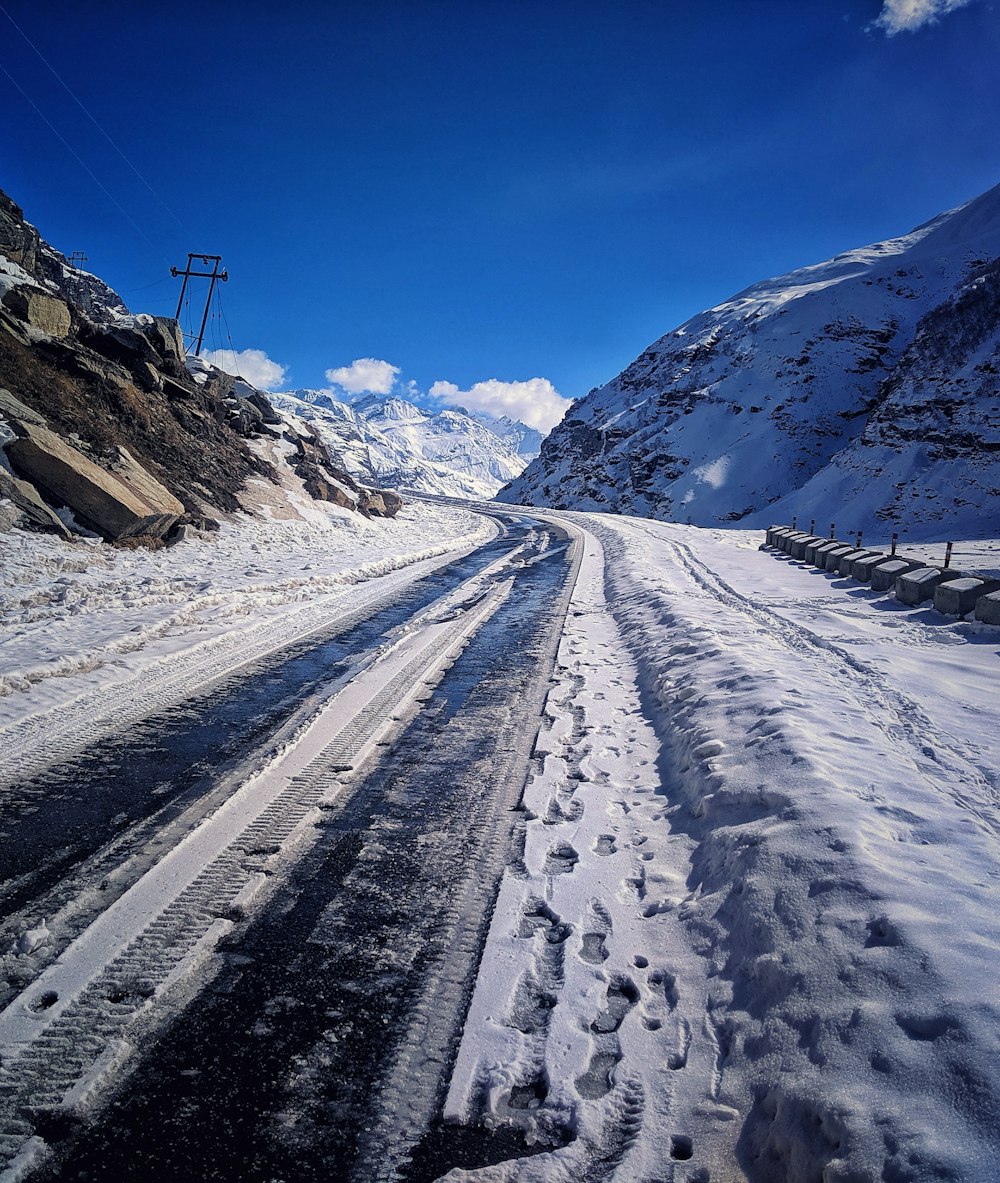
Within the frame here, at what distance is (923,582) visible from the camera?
383 inches

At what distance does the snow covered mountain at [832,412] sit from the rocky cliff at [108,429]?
113 ft

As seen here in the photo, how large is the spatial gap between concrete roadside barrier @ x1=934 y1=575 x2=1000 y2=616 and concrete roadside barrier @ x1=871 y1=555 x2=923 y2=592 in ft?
5.79

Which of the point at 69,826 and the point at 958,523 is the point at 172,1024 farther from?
the point at 958,523

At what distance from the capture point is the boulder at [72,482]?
10.8m

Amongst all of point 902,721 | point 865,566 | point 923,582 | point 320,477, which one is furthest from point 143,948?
point 320,477

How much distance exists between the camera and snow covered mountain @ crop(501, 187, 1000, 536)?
119 feet

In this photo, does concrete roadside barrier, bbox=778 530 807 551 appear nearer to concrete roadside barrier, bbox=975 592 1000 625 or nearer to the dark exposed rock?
concrete roadside barrier, bbox=975 592 1000 625

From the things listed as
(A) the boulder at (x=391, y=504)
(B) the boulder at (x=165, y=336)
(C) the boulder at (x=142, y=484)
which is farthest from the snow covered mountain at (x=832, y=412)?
(B) the boulder at (x=165, y=336)

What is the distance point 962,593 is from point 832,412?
215 ft

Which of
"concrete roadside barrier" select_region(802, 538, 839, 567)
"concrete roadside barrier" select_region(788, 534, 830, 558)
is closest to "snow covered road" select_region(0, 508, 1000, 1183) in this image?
"concrete roadside barrier" select_region(802, 538, 839, 567)

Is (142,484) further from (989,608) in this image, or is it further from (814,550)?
(814,550)

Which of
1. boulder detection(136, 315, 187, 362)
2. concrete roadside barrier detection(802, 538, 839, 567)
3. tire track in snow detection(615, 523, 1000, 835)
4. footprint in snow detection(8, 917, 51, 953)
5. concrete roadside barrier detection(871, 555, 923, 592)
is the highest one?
boulder detection(136, 315, 187, 362)

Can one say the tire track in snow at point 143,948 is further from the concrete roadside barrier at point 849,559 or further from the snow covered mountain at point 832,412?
the snow covered mountain at point 832,412

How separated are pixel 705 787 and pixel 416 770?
2.08 meters
